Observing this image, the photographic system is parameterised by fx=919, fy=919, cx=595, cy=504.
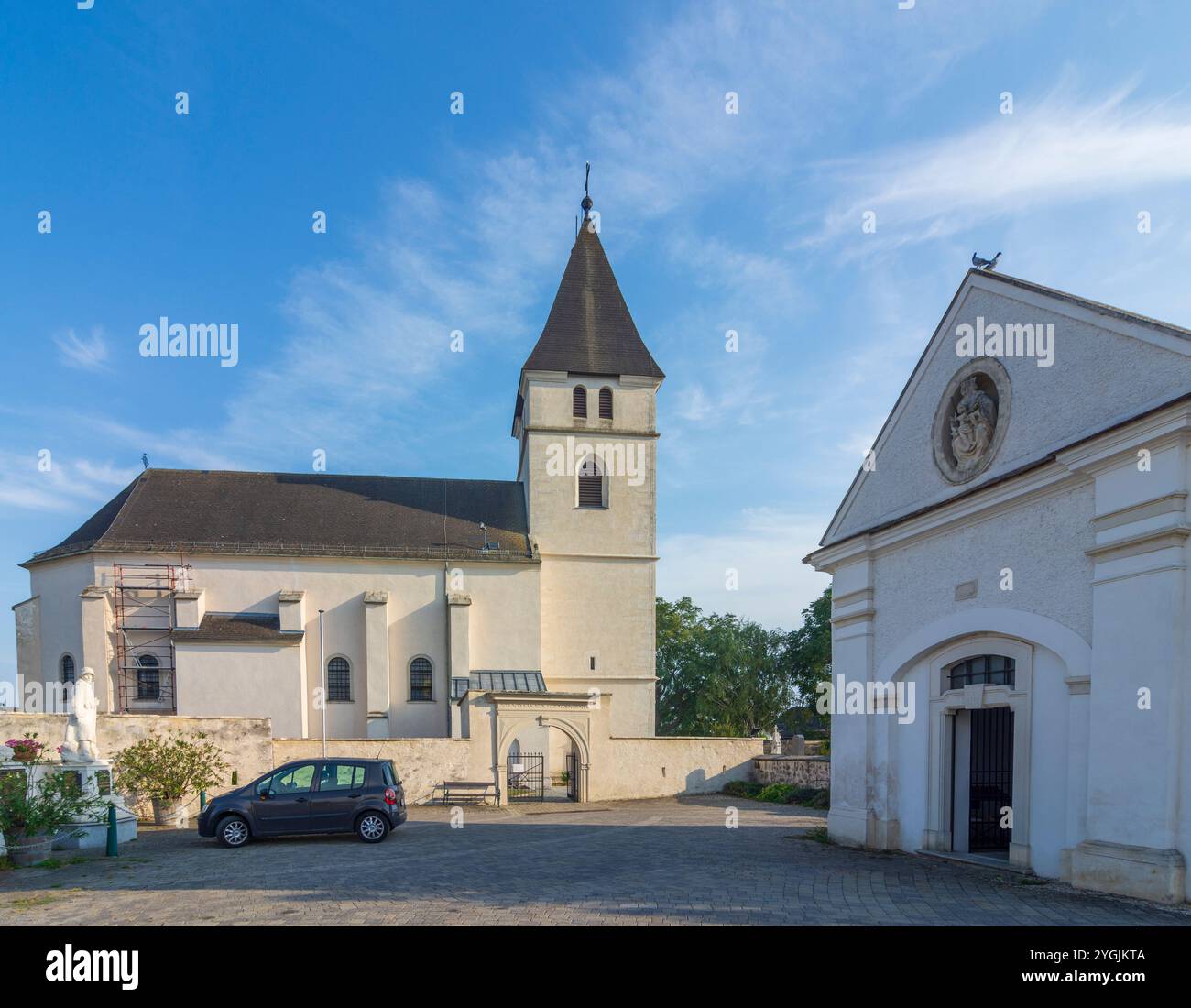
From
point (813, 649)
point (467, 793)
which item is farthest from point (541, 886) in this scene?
point (813, 649)

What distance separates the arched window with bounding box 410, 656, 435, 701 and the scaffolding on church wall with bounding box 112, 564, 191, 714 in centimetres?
873

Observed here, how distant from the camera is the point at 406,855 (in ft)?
48.3

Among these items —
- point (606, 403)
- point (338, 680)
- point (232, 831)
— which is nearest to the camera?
point (232, 831)

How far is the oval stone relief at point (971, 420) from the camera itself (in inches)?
508

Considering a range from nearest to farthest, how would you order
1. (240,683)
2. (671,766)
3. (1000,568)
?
(1000,568), (671,766), (240,683)

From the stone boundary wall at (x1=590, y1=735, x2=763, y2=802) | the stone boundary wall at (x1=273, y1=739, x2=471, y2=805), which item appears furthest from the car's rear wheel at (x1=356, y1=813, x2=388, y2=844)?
the stone boundary wall at (x1=590, y1=735, x2=763, y2=802)

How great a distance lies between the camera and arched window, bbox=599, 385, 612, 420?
3897 centimetres

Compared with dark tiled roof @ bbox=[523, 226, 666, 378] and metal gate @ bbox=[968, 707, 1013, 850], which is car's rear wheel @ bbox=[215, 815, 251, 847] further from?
dark tiled roof @ bbox=[523, 226, 666, 378]

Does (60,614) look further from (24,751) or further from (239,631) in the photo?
(24,751)

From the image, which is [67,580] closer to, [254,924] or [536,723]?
[536,723]

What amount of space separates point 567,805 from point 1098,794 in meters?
18.8

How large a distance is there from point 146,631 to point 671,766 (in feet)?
66.8

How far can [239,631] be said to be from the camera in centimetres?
3419

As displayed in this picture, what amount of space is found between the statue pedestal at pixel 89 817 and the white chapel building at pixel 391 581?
50.8 feet
